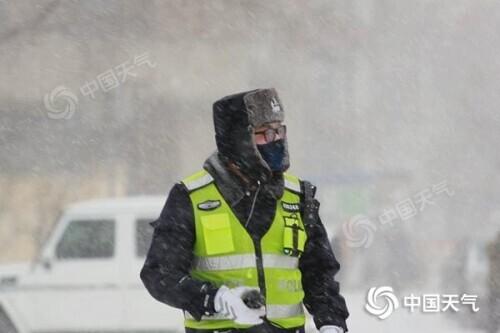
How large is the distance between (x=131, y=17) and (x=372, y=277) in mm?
5456

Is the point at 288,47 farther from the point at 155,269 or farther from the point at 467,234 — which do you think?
the point at 155,269

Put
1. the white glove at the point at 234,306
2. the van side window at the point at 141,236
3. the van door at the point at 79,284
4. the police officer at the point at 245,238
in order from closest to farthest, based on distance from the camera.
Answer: the white glove at the point at 234,306
the police officer at the point at 245,238
the van door at the point at 79,284
the van side window at the point at 141,236

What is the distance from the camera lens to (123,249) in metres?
9.30

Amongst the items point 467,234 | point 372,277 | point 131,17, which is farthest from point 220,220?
point 131,17

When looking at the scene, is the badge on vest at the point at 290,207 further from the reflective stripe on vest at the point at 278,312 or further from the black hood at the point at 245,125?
the reflective stripe on vest at the point at 278,312

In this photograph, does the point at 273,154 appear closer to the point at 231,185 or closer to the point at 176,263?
the point at 231,185

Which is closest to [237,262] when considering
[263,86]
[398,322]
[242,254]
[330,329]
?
[242,254]

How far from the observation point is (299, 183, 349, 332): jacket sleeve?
387 centimetres

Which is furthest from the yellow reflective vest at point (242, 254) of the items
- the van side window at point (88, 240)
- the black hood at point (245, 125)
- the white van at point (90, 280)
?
the van side window at point (88, 240)

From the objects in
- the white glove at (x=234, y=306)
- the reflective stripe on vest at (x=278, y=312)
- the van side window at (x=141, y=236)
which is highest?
the white glove at (x=234, y=306)

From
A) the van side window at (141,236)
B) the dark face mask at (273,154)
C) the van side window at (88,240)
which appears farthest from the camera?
the van side window at (141,236)

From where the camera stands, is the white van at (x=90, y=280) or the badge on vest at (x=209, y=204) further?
the white van at (x=90, y=280)

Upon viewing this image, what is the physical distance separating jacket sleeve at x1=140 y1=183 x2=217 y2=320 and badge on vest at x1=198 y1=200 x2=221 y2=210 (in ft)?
0.10

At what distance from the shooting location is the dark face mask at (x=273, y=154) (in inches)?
149
